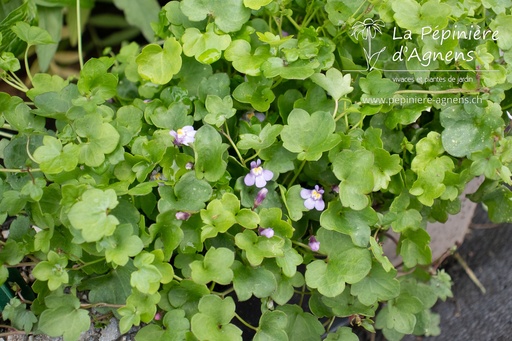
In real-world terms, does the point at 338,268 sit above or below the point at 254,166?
below

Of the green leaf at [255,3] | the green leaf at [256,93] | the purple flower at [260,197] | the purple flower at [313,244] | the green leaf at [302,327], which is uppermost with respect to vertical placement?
the green leaf at [255,3]

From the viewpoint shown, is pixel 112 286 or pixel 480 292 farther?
pixel 480 292

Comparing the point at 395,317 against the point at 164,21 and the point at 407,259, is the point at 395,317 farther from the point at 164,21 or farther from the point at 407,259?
the point at 164,21

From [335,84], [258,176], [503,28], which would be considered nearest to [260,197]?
[258,176]

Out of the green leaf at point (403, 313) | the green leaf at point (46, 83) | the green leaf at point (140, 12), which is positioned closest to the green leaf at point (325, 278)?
the green leaf at point (403, 313)

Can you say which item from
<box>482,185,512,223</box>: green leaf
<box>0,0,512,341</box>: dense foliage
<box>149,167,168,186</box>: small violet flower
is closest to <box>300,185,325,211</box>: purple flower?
<box>0,0,512,341</box>: dense foliage

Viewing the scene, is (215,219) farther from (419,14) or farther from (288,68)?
(419,14)

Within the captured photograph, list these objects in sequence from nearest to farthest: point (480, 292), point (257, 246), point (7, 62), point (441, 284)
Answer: point (257, 246), point (7, 62), point (441, 284), point (480, 292)

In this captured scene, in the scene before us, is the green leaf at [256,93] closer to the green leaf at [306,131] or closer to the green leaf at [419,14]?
the green leaf at [306,131]

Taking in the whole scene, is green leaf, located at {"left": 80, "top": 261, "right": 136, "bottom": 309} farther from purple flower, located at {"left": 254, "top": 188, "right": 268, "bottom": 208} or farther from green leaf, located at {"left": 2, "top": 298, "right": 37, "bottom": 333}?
purple flower, located at {"left": 254, "top": 188, "right": 268, "bottom": 208}
